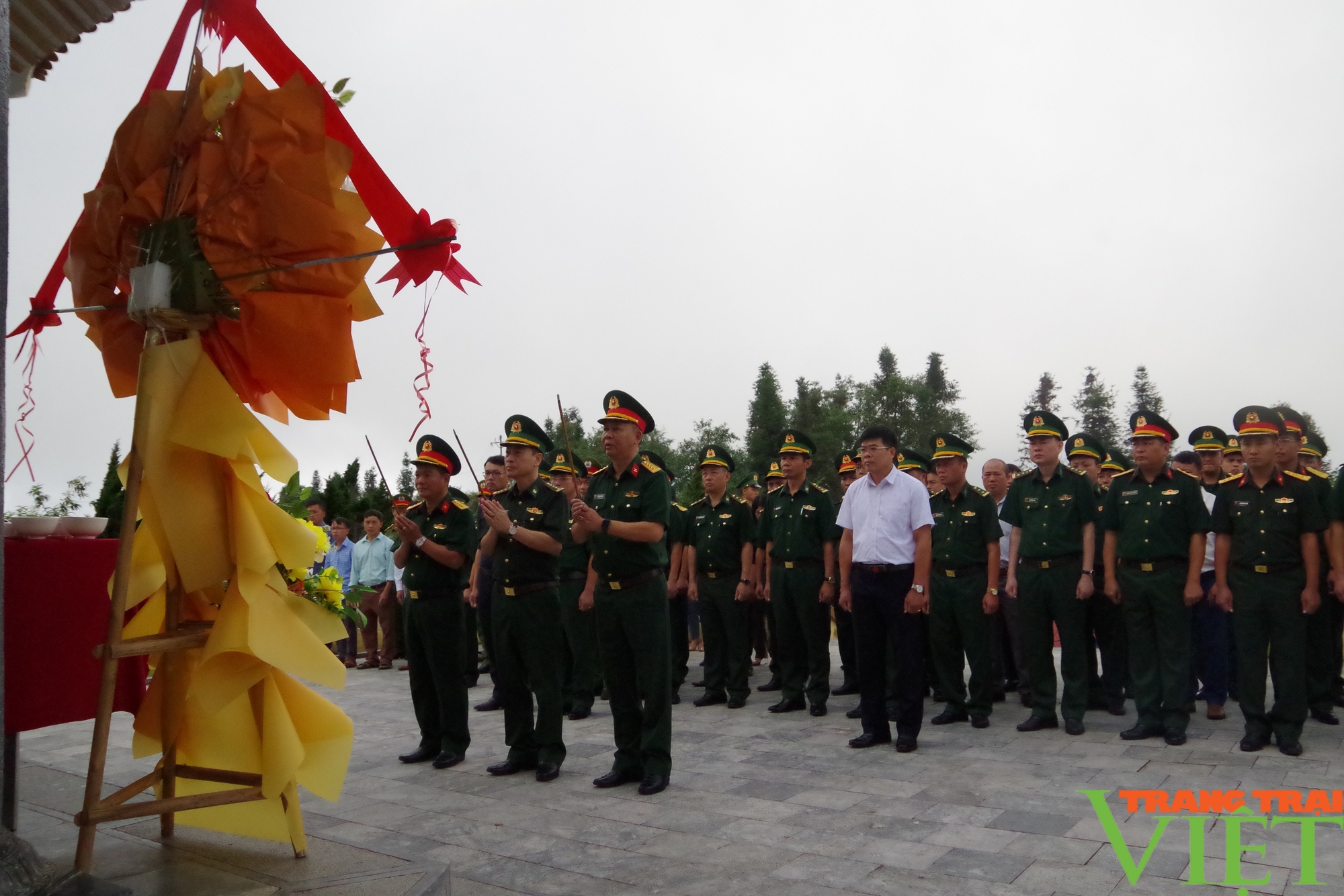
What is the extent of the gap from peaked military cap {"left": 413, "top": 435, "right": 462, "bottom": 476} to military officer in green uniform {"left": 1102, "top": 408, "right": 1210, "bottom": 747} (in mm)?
4684

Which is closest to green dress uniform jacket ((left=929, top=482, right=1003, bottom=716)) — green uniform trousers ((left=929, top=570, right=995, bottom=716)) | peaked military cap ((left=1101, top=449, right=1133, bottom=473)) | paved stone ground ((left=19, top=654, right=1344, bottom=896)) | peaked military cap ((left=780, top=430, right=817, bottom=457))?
green uniform trousers ((left=929, top=570, right=995, bottom=716))

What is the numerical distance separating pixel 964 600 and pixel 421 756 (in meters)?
4.09

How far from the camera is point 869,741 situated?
6.10 m

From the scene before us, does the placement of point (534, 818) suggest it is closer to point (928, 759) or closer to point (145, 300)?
point (928, 759)

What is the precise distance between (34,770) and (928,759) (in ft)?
17.5

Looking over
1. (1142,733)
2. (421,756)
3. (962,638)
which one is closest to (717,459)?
(962,638)

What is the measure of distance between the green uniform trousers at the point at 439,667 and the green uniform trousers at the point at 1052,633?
13.3 ft

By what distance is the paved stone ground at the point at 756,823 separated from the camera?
3.45 m

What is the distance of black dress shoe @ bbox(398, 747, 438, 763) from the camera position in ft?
19.5

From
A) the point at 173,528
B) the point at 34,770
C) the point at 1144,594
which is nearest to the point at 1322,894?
the point at 1144,594

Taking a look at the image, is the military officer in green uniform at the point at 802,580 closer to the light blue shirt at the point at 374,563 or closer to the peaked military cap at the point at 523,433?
the peaked military cap at the point at 523,433

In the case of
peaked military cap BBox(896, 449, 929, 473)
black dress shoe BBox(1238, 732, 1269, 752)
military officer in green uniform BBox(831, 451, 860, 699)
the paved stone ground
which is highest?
peaked military cap BBox(896, 449, 929, 473)

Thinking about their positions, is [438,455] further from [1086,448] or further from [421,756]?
[1086,448]

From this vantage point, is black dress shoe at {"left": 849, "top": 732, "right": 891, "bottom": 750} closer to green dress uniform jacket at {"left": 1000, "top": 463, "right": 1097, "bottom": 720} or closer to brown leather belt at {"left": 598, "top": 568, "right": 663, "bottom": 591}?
green dress uniform jacket at {"left": 1000, "top": 463, "right": 1097, "bottom": 720}
